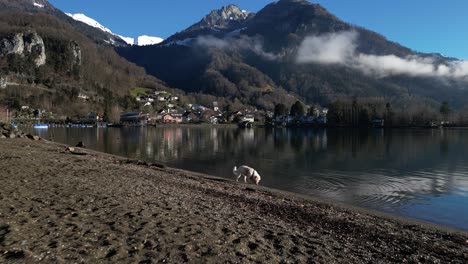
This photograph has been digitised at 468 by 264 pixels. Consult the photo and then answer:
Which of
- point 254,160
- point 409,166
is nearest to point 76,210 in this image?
point 254,160

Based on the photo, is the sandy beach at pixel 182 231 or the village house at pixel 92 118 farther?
the village house at pixel 92 118

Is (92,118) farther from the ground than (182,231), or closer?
farther from the ground

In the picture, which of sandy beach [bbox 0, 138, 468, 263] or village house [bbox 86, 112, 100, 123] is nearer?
sandy beach [bbox 0, 138, 468, 263]

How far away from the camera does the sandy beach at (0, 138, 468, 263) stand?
8.23 metres

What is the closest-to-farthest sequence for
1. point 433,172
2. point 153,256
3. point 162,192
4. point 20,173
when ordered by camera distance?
point 153,256, point 162,192, point 20,173, point 433,172

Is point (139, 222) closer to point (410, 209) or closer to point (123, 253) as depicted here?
point (123, 253)

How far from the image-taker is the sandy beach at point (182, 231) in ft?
27.0

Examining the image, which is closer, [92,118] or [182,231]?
[182,231]

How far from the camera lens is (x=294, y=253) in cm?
905

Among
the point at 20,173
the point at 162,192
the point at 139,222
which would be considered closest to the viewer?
the point at 139,222

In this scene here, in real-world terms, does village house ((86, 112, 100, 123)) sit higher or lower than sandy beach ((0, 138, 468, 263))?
higher

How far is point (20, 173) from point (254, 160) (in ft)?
95.0

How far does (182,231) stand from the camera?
32.8ft

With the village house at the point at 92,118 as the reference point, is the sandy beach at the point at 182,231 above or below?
below
